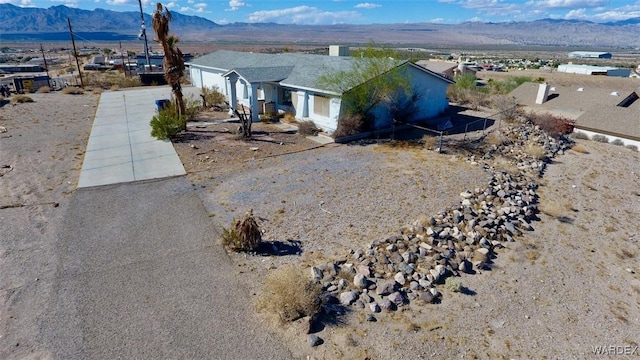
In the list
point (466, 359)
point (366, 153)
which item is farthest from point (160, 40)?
point (466, 359)

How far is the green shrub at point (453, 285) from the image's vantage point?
858 centimetres

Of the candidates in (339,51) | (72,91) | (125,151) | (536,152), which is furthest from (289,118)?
(72,91)

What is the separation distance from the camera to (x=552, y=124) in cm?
2327

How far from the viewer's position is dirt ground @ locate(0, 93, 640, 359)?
24.1 ft

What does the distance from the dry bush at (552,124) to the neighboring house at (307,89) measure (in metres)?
6.04

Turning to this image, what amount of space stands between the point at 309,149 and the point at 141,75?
A: 104 feet

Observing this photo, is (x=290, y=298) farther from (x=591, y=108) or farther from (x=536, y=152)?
(x=591, y=108)

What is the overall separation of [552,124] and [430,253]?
61.2ft

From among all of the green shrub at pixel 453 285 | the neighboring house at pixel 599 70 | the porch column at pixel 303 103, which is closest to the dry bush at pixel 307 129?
the porch column at pixel 303 103

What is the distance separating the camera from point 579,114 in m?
26.8

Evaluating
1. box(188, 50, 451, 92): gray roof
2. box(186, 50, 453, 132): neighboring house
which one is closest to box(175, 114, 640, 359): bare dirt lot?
box(186, 50, 453, 132): neighboring house

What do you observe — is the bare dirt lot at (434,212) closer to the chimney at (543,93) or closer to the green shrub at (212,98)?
the green shrub at (212,98)

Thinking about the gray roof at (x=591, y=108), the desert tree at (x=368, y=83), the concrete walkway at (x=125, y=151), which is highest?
the desert tree at (x=368, y=83)

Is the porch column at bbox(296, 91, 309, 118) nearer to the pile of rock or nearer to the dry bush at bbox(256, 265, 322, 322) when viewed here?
the pile of rock
